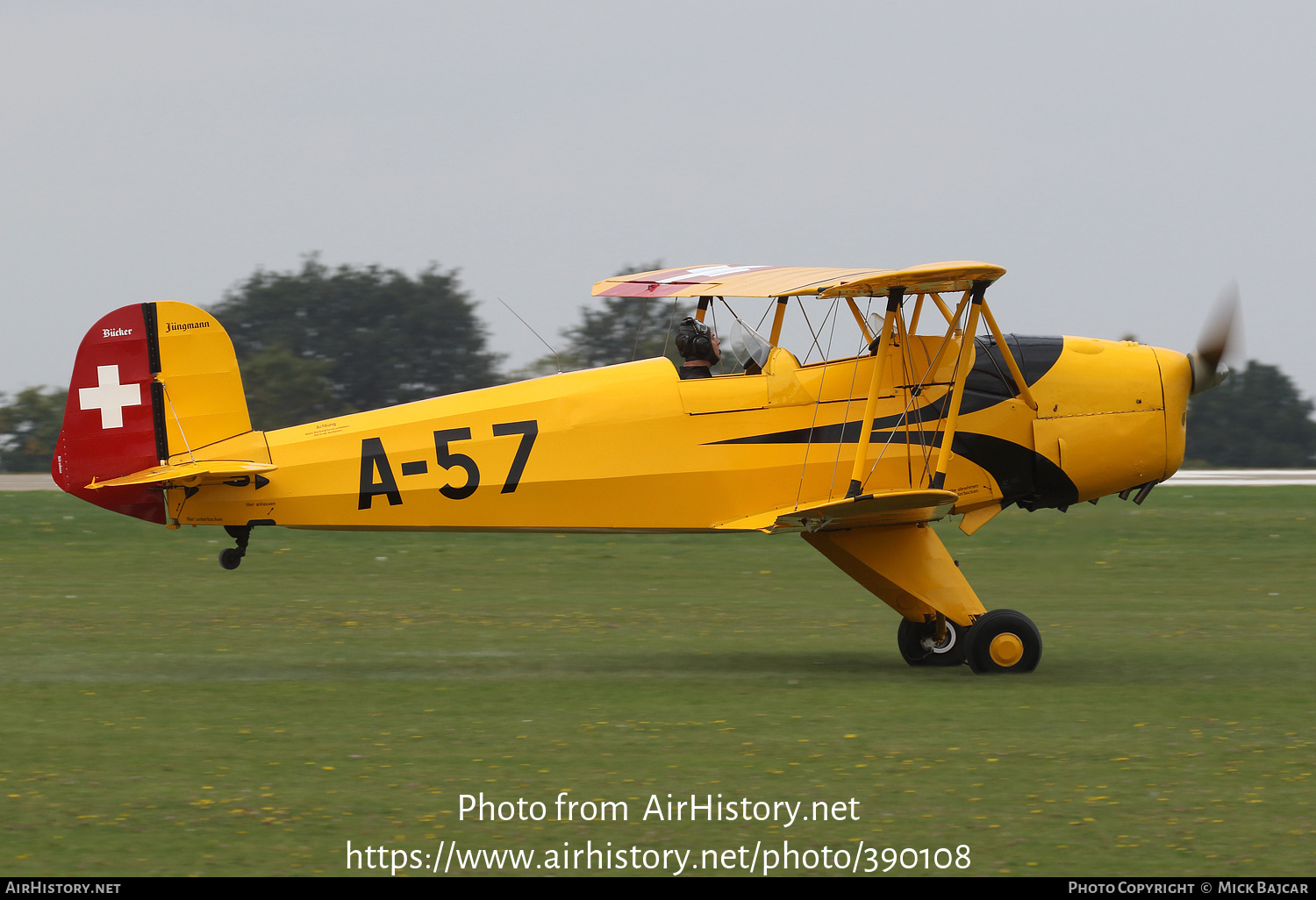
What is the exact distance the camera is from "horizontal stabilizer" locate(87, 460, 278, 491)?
10688mm

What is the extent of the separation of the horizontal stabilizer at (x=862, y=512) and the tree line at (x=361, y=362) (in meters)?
26.0

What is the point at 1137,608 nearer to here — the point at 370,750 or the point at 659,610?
the point at 659,610

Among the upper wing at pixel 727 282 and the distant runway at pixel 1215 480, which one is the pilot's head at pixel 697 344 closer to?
the upper wing at pixel 727 282

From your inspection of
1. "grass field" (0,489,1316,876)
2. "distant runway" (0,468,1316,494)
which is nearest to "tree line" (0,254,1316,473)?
"distant runway" (0,468,1316,494)

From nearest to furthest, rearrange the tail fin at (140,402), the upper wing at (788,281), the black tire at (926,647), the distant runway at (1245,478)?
the upper wing at (788,281)
the tail fin at (140,402)
the black tire at (926,647)
the distant runway at (1245,478)

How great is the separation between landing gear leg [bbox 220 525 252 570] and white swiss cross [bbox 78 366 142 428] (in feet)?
3.81

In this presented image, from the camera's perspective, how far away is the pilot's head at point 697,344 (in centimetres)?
1156

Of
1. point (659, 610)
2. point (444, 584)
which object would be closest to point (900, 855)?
point (659, 610)

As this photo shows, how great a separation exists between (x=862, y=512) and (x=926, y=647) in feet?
6.96

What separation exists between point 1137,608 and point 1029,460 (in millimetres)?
5132

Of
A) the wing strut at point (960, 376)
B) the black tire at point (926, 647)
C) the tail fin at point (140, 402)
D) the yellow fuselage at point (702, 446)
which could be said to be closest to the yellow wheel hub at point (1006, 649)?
the black tire at point (926, 647)

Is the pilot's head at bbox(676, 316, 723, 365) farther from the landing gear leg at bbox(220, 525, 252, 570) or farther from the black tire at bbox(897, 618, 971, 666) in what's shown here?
the landing gear leg at bbox(220, 525, 252, 570)

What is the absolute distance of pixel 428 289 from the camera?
5081 cm

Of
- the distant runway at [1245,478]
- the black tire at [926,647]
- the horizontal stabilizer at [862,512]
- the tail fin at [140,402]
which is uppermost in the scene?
the tail fin at [140,402]
